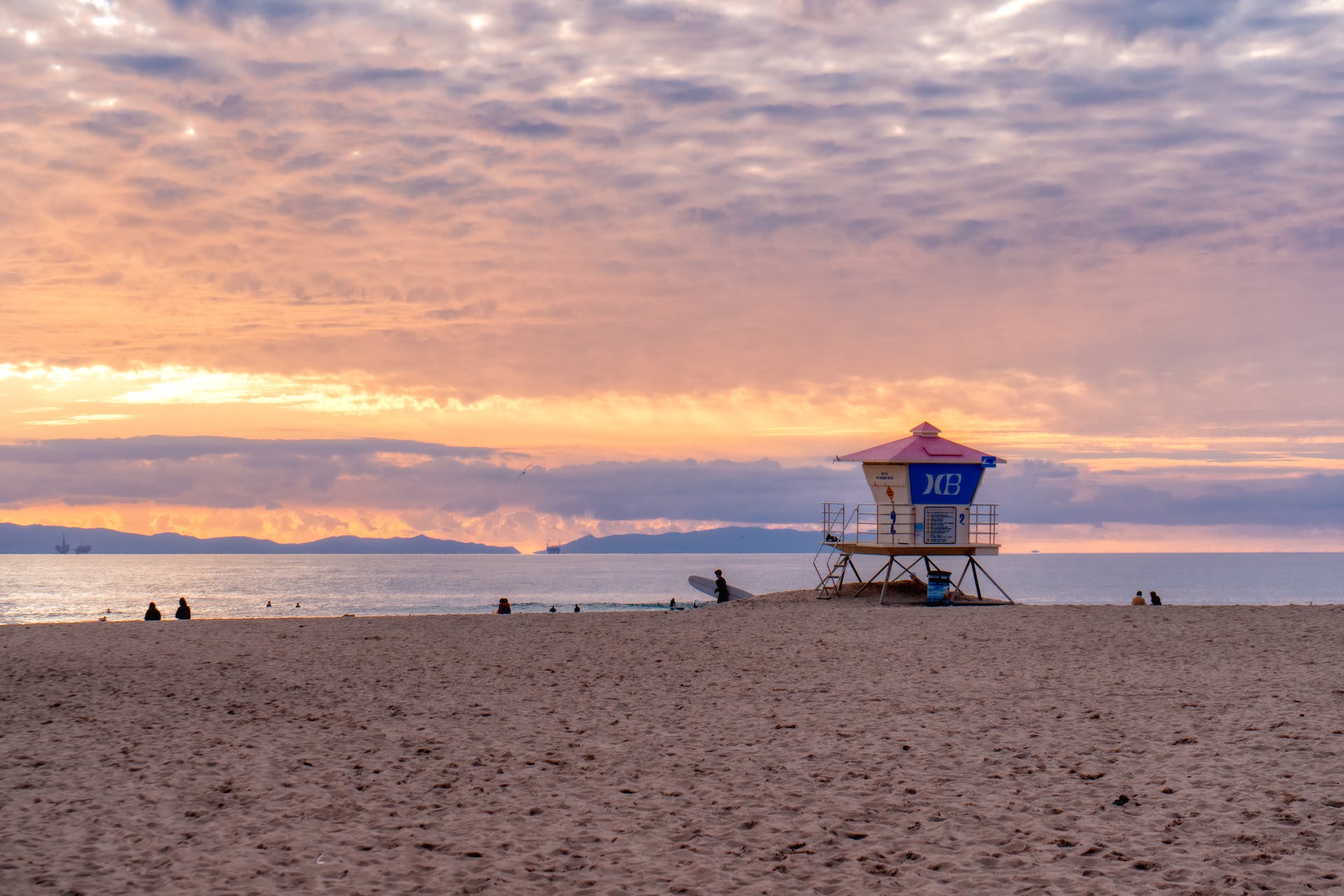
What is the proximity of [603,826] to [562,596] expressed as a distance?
9321 centimetres

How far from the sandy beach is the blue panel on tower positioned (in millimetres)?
12487

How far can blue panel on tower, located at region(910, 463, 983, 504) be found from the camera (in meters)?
32.8

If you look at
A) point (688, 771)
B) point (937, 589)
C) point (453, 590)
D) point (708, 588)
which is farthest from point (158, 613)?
point (453, 590)

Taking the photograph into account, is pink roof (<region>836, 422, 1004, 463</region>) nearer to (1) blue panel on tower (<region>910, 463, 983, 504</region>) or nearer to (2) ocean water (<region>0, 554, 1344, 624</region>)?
(1) blue panel on tower (<region>910, 463, 983, 504</region>)

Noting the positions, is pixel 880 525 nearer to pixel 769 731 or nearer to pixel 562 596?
pixel 769 731

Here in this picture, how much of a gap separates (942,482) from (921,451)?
1203mm

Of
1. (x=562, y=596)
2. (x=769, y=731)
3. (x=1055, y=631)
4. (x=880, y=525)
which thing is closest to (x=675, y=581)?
(x=562, y=596)

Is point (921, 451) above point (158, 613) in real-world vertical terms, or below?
above

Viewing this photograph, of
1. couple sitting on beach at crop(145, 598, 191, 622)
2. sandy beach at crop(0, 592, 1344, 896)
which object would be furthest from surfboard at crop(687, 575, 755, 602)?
sandy beach at crop(0, 592, 1344, 896)

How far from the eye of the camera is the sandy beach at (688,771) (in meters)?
7.56

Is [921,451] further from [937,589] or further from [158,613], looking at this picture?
[158,613]

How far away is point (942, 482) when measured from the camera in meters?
32.9

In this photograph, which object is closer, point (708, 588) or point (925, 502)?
point (925, 502)

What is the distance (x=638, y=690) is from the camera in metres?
15.9
